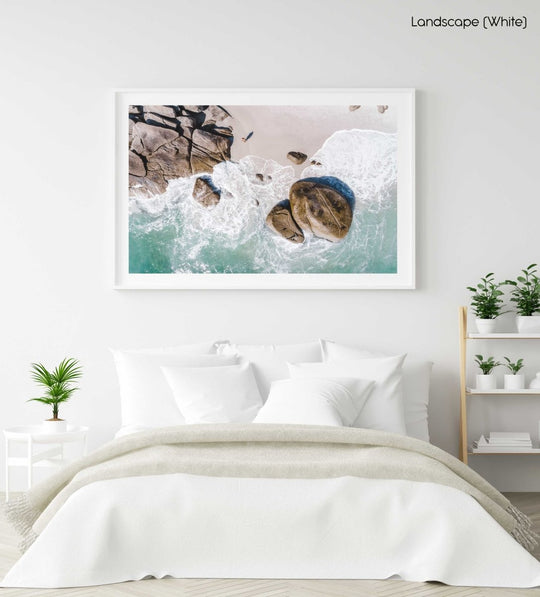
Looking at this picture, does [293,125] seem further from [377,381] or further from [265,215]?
[377,381]

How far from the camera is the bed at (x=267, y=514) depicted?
309 cm

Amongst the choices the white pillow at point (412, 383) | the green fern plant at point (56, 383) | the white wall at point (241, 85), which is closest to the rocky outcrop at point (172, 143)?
the white wall at point (241, 85)

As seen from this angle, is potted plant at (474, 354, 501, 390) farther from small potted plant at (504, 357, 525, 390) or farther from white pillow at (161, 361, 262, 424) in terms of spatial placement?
white pillow at (161, 361, 262, 424)

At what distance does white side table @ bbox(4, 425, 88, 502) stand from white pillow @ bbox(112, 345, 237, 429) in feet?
0.93

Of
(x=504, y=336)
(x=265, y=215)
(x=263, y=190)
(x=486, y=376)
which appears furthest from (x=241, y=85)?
(x=486, y=376)

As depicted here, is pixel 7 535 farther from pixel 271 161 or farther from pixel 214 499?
pixel 271 161

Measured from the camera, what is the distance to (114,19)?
501 centimetres

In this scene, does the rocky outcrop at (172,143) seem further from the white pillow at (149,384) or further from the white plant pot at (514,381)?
the white plant pot at (514,381)

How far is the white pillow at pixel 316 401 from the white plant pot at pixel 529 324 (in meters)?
1.03

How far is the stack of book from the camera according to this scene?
15.4 feet

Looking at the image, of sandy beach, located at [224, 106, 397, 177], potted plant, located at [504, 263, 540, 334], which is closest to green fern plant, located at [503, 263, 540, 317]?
potted plant, located at [504, 263, 540, 334]

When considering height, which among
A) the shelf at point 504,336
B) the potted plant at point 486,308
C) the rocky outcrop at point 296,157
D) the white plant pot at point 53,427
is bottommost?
the white plant pot at point 53,427

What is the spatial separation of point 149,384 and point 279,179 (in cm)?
147

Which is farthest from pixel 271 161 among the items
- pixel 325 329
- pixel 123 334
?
pixel 123 334
